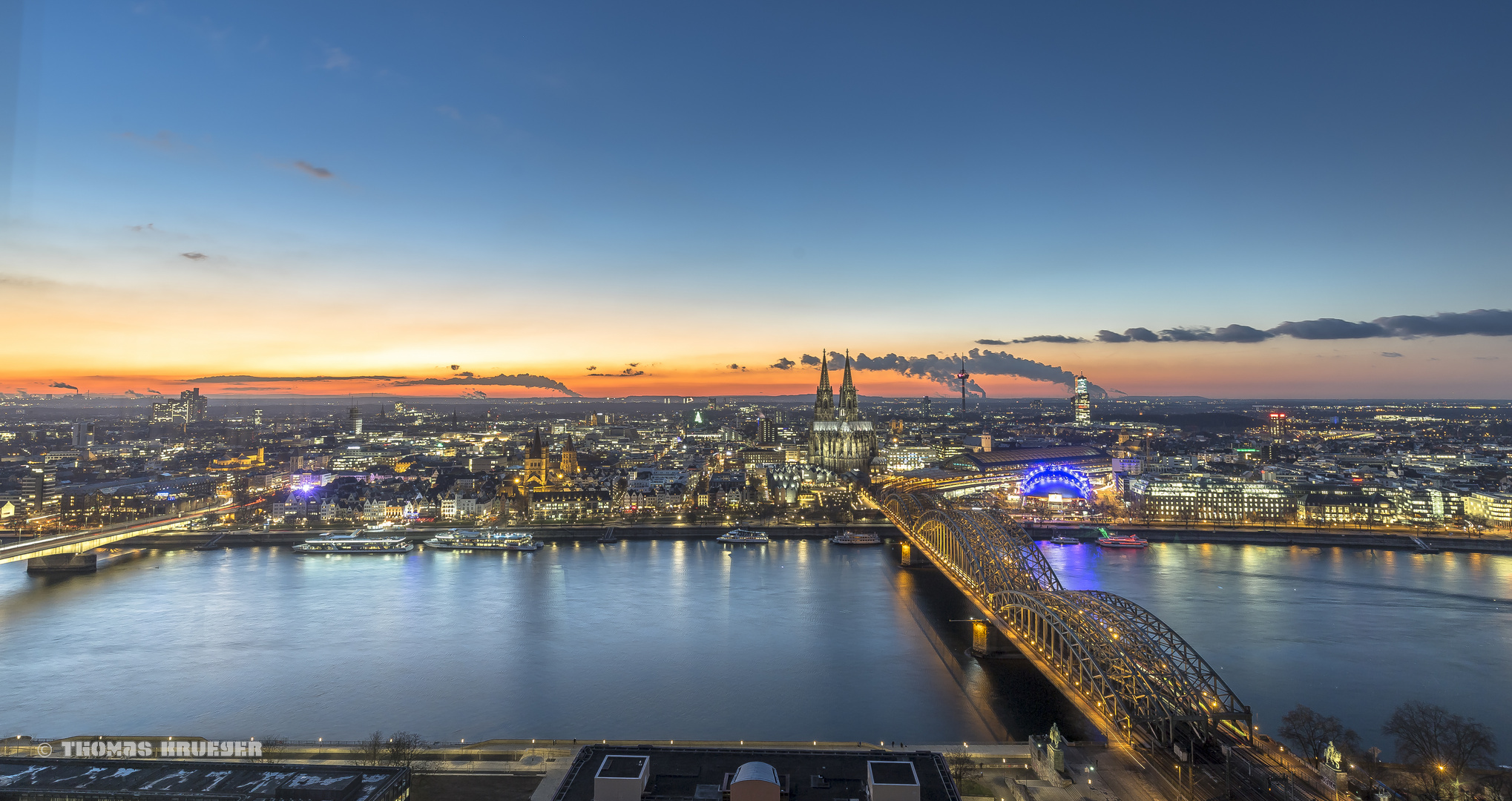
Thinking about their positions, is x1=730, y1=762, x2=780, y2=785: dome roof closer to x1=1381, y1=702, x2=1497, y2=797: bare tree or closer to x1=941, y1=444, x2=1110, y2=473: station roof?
x1=1381, y1=702, x2=1497, y2=797: bare tree

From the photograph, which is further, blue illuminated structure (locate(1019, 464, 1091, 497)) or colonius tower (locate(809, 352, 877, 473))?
colonius tower (locate(809, 352, 877, 473))

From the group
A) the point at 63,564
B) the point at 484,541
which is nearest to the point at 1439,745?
the point at 484,541

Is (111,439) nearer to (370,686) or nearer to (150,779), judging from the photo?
(370,686)

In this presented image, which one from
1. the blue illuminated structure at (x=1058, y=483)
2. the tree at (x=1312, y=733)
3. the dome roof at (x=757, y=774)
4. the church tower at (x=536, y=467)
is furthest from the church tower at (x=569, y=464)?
the dome roof at (x=757, y=774)

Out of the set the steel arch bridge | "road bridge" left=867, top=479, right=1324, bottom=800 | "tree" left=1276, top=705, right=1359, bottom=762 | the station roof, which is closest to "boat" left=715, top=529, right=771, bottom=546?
the steel arch bridge

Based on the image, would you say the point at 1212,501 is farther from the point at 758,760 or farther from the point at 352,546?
the point at 352,546

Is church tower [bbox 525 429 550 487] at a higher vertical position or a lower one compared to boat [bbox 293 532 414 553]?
higher

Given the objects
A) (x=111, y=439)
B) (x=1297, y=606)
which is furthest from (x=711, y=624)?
(x=111, y=439)
